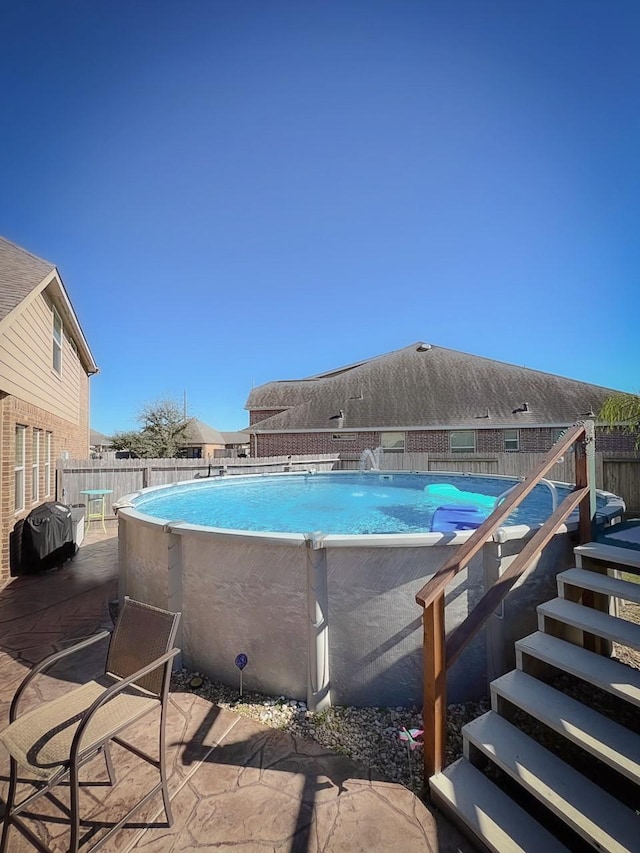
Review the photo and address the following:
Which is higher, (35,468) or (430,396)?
(430,396)

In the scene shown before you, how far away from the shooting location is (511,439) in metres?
17.6

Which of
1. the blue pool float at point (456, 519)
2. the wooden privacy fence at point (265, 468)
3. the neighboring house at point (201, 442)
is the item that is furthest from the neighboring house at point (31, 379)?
the neighboring house at point (201, 442)

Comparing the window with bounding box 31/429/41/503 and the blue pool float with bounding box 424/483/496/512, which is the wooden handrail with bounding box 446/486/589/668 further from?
the window with bounding box 31/429/41/503

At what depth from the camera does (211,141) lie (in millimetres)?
8008

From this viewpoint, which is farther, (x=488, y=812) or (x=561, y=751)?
(x=561, y=751)

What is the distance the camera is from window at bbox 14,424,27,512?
21.5ft

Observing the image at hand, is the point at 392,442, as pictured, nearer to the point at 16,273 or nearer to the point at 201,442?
the point at 16,273

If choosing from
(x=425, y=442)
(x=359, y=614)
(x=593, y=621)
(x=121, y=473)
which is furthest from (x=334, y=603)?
(x=425, y=442)

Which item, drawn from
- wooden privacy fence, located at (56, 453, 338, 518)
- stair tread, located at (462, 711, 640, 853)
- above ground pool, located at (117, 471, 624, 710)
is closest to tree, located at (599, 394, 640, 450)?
above ground pool, located at (117, 471, 624, 710)

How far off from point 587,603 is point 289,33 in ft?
32.0

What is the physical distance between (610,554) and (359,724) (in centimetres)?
224

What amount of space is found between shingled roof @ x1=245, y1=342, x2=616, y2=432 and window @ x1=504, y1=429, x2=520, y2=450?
0.43 m

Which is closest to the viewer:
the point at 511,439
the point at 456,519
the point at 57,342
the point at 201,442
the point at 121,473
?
the point at 456,519

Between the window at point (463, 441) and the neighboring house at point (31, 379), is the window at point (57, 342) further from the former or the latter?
the window at point (463, 441)
